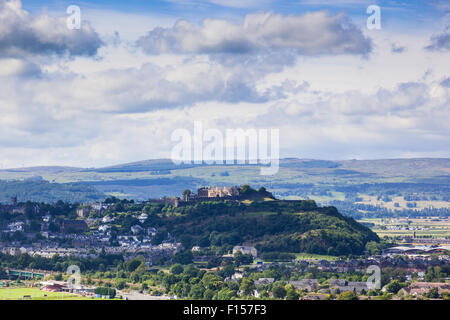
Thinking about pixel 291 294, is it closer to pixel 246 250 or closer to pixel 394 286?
pixel 394 286

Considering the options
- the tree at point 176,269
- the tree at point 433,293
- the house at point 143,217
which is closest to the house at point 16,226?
the house at point 143,217

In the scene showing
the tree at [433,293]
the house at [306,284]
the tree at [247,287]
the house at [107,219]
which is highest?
the house at [107,219]

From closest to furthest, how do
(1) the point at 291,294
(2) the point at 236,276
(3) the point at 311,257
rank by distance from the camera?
1. (1) the point at 291,294
2. (2) the point at 236,276
3. (3) the point at 311,257

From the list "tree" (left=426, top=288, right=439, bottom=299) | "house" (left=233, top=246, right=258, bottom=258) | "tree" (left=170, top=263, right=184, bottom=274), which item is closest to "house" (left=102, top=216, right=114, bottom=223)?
"house" (left=233, top=246, right=258, bottom=258)

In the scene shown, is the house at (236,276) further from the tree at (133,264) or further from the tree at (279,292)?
the tree at (279,292)

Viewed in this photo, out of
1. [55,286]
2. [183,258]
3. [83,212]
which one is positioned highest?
[83,212]

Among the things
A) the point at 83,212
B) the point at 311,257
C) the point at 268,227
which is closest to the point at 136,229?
the point at 83,212
